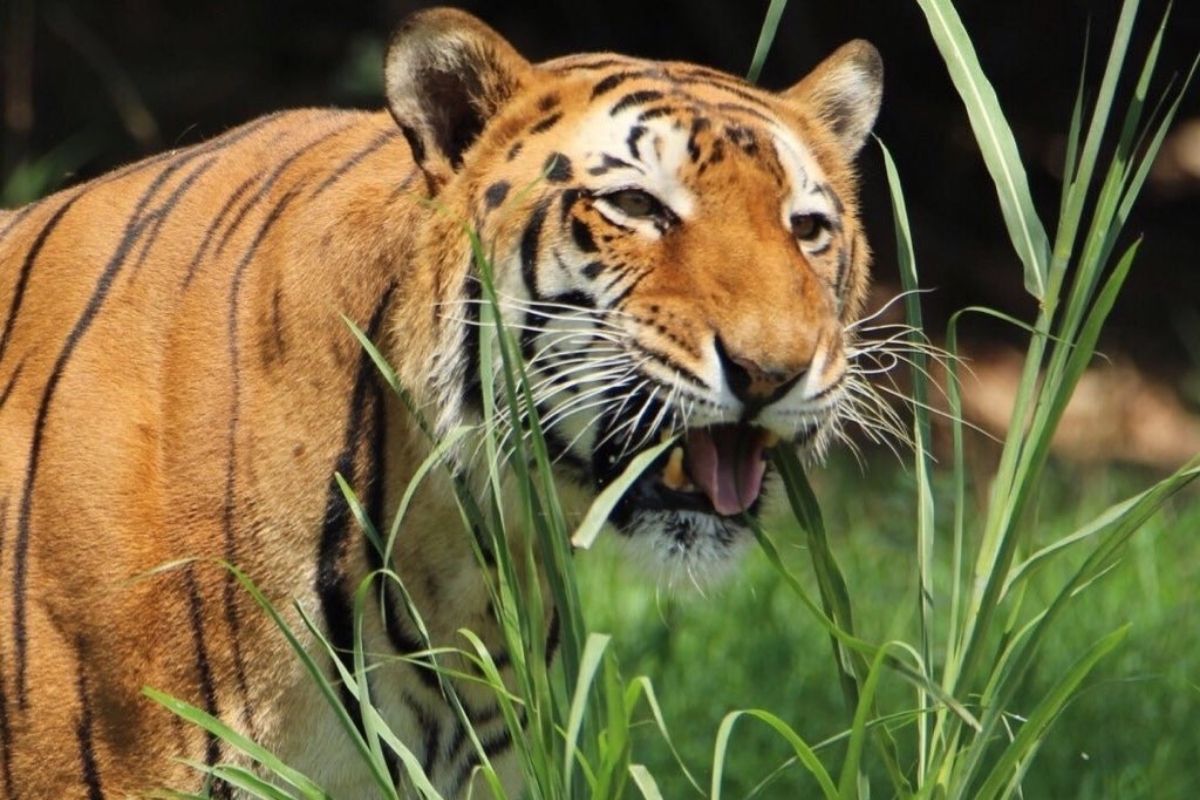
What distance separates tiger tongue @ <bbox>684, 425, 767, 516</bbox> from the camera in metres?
2.19

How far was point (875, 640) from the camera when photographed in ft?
12.0

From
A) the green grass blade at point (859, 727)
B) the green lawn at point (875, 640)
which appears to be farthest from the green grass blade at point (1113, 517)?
the green lawn at point (875, 640)

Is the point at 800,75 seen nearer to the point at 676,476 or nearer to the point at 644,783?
the point at 676,476

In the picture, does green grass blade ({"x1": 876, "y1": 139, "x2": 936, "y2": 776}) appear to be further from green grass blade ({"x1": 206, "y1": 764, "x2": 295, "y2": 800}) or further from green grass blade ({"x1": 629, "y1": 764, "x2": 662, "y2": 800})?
green grass blade ({"x1": 206, "y1": 764, "x2": 295, "y2": 800})

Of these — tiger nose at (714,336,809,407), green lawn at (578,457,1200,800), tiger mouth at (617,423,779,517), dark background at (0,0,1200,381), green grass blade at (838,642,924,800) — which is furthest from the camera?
dark background at (0,0,1200,381)

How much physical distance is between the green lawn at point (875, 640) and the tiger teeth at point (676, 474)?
33.2 inches

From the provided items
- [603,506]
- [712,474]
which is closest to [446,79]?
[712,474]

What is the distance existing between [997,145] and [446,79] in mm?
600

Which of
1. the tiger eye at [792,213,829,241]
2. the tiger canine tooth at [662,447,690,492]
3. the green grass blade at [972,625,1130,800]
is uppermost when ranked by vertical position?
the tiger eye at [792,213,829,241]

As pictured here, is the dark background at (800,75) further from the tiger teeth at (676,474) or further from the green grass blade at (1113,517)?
the green grass blade at (1113,517)

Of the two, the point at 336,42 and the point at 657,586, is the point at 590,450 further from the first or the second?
the point at 336,42

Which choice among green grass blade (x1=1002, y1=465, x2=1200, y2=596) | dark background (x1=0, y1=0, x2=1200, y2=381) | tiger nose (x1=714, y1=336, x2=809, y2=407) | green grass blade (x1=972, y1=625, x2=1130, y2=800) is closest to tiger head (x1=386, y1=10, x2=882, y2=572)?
tiger nose (x1=714, y1=336, x2=809, y2=407)

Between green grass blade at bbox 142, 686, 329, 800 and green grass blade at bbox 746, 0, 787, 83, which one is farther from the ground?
green grass blade at bbox 746, 0, 787, 83

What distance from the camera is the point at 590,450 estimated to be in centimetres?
225
